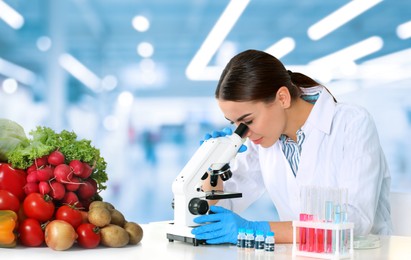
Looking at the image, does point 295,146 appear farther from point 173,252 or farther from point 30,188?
point 30,188

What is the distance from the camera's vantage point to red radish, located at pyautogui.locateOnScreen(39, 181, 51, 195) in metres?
2.05

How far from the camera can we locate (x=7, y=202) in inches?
79.7

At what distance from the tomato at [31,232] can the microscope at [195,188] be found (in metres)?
0.47

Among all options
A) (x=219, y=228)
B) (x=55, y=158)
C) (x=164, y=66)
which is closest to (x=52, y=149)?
(x=55, y=158)

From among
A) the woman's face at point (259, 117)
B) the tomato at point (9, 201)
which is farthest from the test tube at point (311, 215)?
the tomato at point (9, 201)

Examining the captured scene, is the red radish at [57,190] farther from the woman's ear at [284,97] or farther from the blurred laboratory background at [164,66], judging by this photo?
the blurred laboratory background at [164,66]

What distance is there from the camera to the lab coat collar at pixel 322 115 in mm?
2609

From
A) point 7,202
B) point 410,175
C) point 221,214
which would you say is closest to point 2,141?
point 7,202

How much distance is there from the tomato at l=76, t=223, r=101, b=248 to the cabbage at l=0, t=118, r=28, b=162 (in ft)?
1.28

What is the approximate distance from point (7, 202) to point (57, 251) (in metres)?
0.23

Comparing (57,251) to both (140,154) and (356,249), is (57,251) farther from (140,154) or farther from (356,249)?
(140,154)

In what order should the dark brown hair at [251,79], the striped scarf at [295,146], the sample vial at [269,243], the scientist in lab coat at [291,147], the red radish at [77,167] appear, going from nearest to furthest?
the sample vial at [269,243], the red radish at [77,167], the scientist in lab coat at [291,147], the dark brown hair at [251,79], the striped scarf at [295,146]

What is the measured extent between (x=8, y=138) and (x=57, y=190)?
0.91 feet

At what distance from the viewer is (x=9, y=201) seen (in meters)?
2.03
